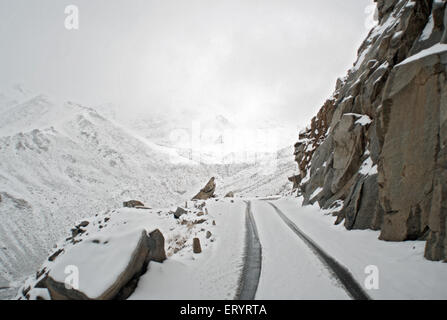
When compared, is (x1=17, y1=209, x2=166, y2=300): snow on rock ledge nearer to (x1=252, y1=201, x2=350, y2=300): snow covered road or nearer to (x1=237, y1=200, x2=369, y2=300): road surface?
(x1=237, y1=200, x2=369, y2=300): road surface

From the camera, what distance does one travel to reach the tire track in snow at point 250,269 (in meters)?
5.88

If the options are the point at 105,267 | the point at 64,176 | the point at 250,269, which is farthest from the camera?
the point at 64,176

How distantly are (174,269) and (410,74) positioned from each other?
1190 centimetres

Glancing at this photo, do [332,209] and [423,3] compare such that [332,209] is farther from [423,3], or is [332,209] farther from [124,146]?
[124,146]

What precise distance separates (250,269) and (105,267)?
4.76 m

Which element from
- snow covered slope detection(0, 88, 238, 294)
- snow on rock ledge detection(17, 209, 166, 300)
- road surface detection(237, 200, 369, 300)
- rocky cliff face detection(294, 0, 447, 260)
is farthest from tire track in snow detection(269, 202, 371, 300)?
snow covered slope detection(0, 88, 238, 294)

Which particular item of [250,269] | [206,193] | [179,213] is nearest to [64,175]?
[206,193]

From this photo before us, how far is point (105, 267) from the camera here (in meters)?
5.73

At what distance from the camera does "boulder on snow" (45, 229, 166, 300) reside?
201 inches

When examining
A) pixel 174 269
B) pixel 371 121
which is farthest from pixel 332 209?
pixel 174 269

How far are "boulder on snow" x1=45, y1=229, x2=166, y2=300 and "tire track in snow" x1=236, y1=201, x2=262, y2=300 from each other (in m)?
3.07

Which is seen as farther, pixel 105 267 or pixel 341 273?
pixel 341 273

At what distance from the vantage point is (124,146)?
102 m

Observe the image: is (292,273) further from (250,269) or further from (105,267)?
(105,267)
